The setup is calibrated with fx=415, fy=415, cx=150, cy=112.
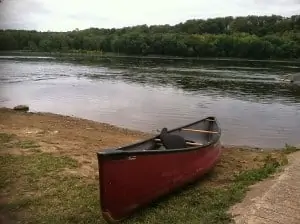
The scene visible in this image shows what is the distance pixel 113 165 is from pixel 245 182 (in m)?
4.51

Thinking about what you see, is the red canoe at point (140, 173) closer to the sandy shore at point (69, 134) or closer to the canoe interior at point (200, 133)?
the canoe interior at point (200, 133)

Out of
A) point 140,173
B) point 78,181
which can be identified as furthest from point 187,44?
point 140,173

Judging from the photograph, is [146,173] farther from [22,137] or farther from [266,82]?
[266,82]

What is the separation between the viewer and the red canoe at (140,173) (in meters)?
7.92

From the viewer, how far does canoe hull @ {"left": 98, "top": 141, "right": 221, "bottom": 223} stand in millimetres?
7912

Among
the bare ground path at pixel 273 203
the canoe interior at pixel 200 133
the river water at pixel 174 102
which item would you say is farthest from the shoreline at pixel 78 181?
the river water at pixel 174 102

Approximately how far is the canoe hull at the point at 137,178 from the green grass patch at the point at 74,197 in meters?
0.33

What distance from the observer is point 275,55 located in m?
111

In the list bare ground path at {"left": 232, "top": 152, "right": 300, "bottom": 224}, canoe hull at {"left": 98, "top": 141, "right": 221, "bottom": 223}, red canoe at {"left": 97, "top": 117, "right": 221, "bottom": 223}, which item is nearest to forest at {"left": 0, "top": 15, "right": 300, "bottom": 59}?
red canoe at {"left": 97, "top": 117, "right": 221, "bottom": 223}

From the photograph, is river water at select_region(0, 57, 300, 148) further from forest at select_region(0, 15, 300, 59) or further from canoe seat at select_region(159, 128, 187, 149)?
forest at select_region(0, 15, 300, 59)

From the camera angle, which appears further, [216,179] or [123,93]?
[123,93]

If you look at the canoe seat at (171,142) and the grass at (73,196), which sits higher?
the canoe seat at (171,142)

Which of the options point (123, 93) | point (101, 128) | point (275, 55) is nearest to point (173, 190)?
point (101, 128)

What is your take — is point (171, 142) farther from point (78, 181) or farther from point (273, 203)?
point (273, 203)
